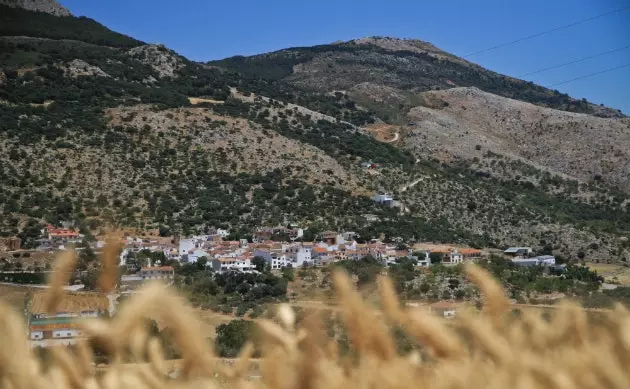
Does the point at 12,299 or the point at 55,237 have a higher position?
the point at 12,299

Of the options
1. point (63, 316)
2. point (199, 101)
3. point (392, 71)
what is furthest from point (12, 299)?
point (392, 71)

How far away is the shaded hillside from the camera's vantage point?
123062 mm

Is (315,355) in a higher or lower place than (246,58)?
lower

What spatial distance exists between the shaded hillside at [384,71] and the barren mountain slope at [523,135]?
13015 mm

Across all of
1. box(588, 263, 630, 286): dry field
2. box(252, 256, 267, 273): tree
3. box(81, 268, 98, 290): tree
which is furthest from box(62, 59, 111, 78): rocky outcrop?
box(81, 268, 98, 290): tree

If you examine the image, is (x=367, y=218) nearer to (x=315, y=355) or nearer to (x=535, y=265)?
(x=535, y=265)

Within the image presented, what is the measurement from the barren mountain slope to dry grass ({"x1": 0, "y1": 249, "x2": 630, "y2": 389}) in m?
84.4

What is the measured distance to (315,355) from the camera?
1.47 m

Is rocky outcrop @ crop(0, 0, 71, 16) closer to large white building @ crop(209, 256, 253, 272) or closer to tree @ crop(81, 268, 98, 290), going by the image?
large white building @ crop(209, 256, 253, 272)

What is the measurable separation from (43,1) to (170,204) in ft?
209

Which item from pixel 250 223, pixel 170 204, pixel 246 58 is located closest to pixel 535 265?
pixel 250 223

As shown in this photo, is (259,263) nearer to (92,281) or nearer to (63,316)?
(63,316)

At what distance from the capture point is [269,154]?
63.6 m

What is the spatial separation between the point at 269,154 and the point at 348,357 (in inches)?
2444
